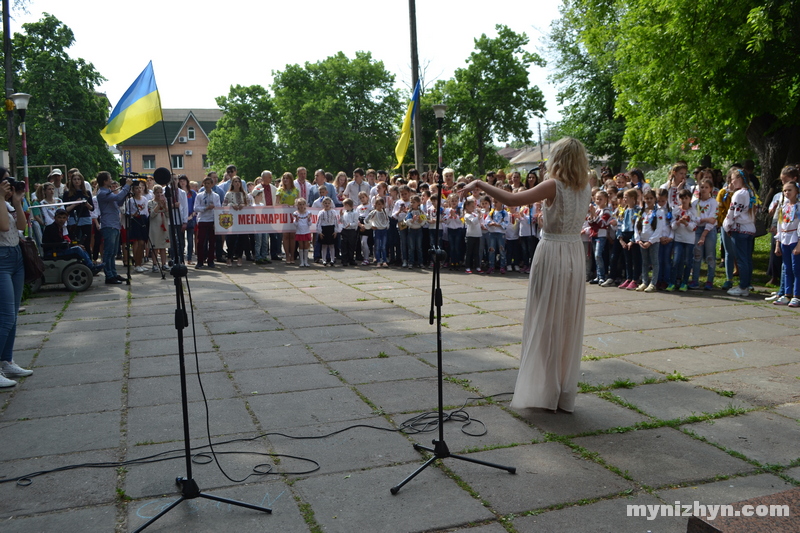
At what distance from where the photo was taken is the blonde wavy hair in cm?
512

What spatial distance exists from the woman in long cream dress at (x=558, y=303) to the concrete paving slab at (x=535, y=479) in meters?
0.73

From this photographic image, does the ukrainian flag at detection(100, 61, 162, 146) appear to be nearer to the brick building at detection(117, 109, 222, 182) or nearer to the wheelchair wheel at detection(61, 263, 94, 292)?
the wheelchair wheel at detection(61, 263, 94, 292)

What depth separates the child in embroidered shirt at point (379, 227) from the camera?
15.5m

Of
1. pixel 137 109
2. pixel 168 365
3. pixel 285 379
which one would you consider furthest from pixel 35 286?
pixel 137 109

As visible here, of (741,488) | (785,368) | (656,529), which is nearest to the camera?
(656,529)

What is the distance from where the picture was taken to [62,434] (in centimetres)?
504

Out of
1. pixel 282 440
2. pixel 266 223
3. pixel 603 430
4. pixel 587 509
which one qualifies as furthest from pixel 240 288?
pixel 587 509

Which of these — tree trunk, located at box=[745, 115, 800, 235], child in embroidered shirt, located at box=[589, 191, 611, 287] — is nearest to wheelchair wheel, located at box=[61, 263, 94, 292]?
child in embroidered shirt, located at box=[589, 191, 611, 287]

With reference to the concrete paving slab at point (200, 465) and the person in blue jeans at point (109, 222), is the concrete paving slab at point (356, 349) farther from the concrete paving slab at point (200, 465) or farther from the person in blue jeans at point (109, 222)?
the person in blue jeans at point (109, 222)

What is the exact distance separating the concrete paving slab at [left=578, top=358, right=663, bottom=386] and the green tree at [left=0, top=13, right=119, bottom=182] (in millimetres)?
44801

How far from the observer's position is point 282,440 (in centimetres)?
480

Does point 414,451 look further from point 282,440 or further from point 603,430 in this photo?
point 603,430

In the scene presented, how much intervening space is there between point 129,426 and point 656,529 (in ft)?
12.3

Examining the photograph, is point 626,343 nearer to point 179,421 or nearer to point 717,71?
point 179,421
